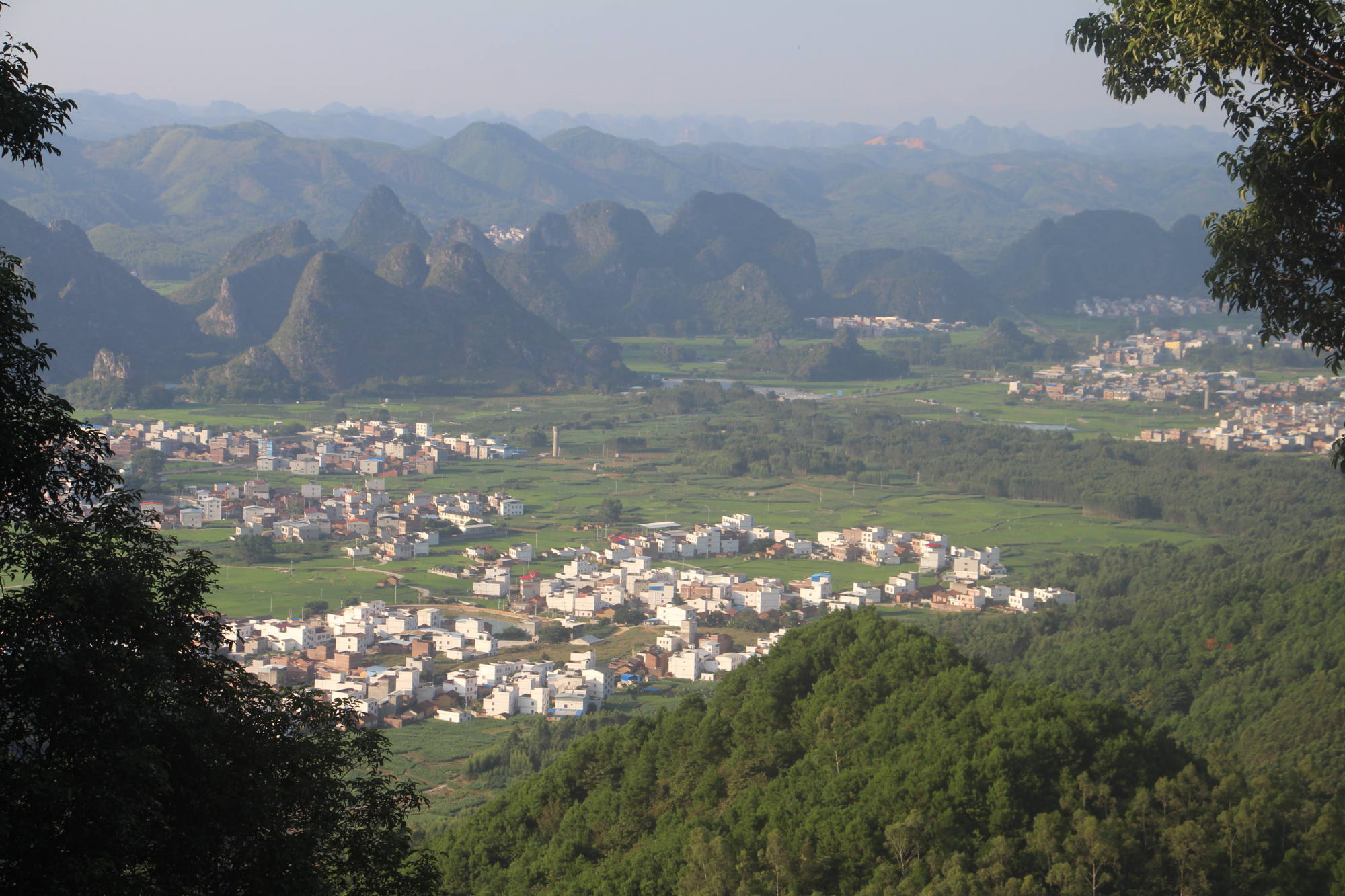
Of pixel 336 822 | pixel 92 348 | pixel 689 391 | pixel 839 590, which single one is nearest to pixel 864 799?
pixel 336 822

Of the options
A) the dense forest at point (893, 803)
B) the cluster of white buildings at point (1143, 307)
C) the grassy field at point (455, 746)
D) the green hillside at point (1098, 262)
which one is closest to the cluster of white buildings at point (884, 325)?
the green hillside at point (1098, 262)

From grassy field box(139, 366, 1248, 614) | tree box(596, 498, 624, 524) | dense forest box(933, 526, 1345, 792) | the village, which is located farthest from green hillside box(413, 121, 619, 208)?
dense forest box(933, 526, 1345, 792)

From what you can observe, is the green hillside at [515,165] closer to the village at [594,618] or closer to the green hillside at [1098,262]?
the green hillside at [1098,262]

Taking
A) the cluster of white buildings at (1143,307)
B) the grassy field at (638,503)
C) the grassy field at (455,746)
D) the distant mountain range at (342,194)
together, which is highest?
the distant mountain range at (342,194)

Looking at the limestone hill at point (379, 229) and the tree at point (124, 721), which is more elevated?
the limestone hill at point (379, 229)

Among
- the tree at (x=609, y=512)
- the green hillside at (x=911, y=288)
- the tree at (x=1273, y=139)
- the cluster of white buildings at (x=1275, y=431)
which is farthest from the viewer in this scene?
the green hillside at (x=911, y=288)

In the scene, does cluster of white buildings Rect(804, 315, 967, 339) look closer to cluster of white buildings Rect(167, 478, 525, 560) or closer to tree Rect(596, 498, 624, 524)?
tree Rect(596, 498, 624, 524)
